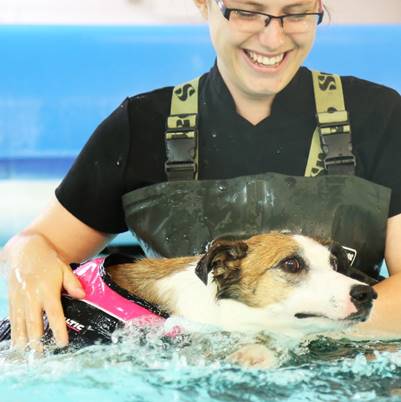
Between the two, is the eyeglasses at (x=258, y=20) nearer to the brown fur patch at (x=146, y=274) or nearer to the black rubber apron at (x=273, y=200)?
the black rubber apron at (x=273, y=200)

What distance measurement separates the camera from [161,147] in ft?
5.98

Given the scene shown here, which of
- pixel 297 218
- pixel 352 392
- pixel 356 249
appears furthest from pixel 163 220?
pixel 352 392

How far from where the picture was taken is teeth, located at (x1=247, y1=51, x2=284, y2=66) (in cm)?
172

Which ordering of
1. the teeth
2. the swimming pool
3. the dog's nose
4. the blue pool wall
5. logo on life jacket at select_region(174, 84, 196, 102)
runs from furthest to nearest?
the blue pool wall → logo on life jacket at select_region(174, 84, 196, 102) → the teeth → the dog's nose → the swimming pool

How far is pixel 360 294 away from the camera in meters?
1.45

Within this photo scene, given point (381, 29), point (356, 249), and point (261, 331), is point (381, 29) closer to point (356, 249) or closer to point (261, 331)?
point (356, 249)

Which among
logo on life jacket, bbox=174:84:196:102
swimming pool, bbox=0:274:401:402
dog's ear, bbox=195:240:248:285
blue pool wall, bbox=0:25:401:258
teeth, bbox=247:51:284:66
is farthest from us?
blue pool wall, bbox=0:25:401:258

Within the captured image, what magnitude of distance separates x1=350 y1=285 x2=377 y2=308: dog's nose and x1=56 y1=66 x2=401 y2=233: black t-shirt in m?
0.41

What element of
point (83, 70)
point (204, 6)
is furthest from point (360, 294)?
point (83, 70)

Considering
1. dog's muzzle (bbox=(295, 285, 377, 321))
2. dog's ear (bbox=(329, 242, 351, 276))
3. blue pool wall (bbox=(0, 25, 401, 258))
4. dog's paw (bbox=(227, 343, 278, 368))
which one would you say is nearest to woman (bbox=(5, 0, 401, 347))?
dog's ear (bbox=(329, 242, 351, 276))

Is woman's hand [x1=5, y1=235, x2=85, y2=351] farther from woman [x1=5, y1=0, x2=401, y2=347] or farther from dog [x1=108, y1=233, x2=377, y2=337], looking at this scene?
dog [x1=108, y1=233, x2=377, y2=337]

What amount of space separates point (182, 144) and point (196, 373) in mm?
614

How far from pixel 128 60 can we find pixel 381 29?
1050 mm

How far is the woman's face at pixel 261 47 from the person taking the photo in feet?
5.39
